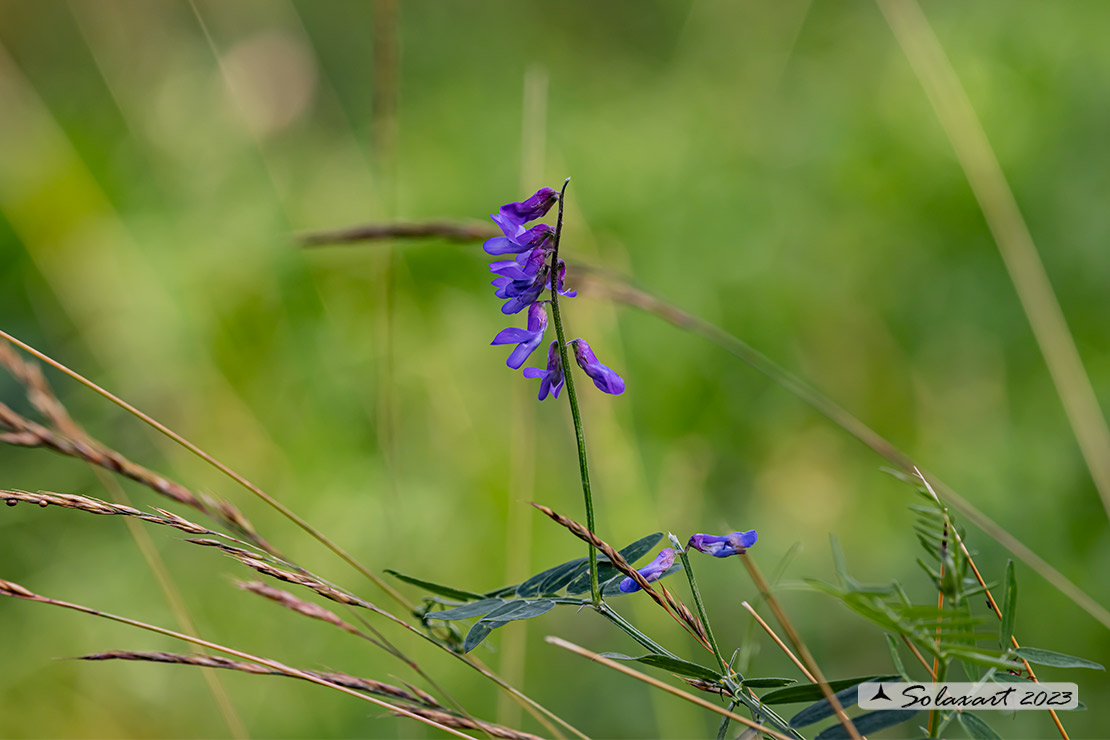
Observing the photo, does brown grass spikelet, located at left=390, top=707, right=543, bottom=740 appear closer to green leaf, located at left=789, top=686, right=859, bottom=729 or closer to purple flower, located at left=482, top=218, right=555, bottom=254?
green leaf, located at left=789, top=686, right=859, bottom=729

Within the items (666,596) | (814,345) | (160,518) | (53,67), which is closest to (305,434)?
(814,345)

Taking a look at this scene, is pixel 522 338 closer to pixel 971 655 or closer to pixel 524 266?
pixel 524 266

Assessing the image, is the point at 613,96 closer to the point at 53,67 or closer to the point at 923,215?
the point at 923,215

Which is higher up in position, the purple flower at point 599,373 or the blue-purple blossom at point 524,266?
the blue-purple blossom at point 524,266

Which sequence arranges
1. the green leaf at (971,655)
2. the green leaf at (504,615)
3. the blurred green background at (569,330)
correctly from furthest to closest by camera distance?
the blurred green background at (569,330), the green leaf at (504,615), the green leaf at (971,655)

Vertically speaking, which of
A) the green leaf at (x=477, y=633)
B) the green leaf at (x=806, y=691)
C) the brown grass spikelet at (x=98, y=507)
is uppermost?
the brown grass spikelet at (x=98, y=507)

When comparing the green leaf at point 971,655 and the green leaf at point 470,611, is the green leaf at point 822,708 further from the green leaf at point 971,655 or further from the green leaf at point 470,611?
the green leaf at point 470,611

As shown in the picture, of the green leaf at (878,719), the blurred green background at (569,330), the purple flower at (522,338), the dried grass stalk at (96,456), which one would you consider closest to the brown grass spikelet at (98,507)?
the dried grass stalk at (96,456)
